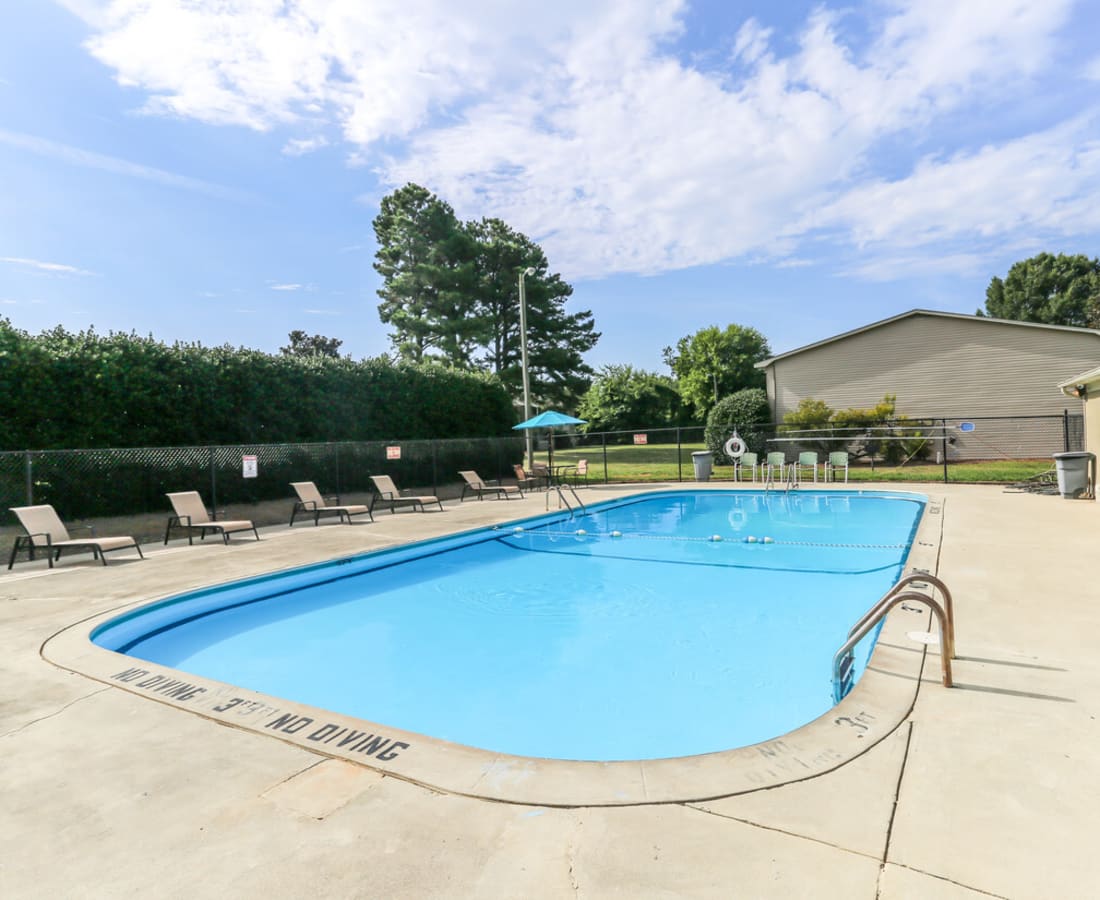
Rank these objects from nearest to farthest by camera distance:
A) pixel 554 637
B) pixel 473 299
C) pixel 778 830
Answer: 1. pixel 778 830
2. pixel 554 637
3. pixel 473 299

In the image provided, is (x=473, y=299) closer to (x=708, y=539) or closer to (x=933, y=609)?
(x=708, y=539)

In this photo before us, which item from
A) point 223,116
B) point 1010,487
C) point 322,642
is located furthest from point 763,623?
point 223,116

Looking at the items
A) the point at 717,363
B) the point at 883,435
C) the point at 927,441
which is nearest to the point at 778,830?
the point at 883,435

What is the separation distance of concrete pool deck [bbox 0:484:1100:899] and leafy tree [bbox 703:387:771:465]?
18.0 meters

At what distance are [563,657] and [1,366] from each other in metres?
10.5

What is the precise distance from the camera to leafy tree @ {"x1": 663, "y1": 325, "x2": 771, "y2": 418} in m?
44.8

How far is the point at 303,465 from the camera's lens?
44.6 ft

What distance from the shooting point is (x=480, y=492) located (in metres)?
15.3

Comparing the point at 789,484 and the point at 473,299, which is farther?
the point at 473,299

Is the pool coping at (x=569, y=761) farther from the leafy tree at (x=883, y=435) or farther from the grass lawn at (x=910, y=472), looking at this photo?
the leafy tree at (x=883, y=435)

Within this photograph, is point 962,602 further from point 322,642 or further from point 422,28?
point 422,28

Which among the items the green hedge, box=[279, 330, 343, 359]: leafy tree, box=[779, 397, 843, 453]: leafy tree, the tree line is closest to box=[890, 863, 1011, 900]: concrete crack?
the green hedge

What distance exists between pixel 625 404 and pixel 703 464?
2262 cm

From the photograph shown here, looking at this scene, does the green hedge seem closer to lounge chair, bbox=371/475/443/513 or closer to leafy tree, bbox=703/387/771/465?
lounge chair, bbox=371/475/443/513
